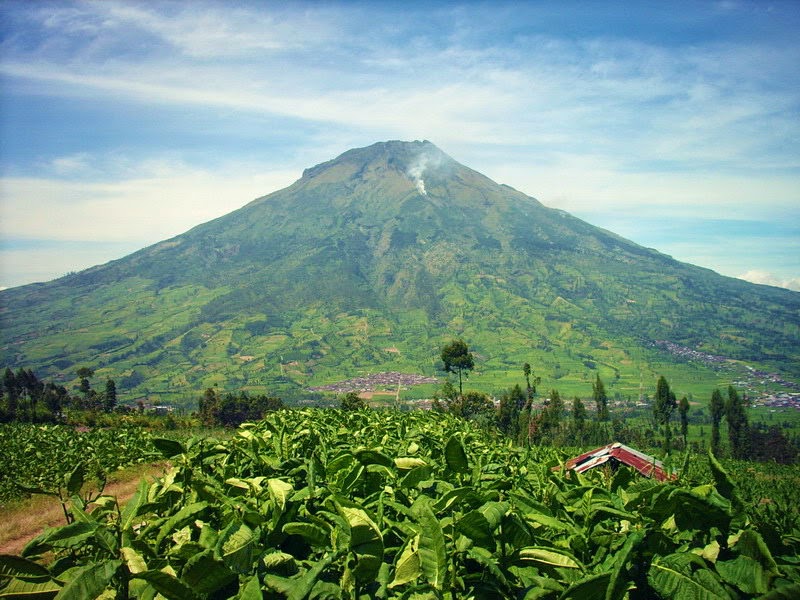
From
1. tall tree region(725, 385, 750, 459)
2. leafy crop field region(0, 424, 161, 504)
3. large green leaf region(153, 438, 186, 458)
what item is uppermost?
large green leaf region(153, 438, 186, 458)

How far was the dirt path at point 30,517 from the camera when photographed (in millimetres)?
10069

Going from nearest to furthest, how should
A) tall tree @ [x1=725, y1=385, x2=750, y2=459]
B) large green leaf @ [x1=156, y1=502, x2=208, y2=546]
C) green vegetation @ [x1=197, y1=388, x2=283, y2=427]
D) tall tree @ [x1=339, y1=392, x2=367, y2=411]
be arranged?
large green leaf @ [x1=156, y1=502, x2=208, y2=546] < tall tree @ [x1=339, y1=392, x2=367, y2=411] < green vegetation @ [x1=197, y1=388, x2=283, y2=427] < tall tree @ [x1=725, y1=385, x2=750, y2=459]

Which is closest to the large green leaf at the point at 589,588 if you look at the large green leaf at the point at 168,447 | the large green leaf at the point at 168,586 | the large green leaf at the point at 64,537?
the large green leaf at the point at 168,586

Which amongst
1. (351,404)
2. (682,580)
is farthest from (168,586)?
(351,404)

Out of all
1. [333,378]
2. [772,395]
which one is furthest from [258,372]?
[772,395]

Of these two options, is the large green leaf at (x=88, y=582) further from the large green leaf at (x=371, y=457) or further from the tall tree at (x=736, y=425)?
the tall tree at (x=736, y=425)

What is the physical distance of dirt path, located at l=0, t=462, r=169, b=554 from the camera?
1007cm

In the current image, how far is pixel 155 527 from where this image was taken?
60.6 inches

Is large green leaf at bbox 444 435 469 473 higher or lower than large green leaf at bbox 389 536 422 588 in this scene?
higher

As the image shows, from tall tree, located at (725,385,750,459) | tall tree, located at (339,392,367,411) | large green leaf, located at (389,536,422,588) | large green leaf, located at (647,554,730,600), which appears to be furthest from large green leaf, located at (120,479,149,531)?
tall tree, located at (725,385,750,459)

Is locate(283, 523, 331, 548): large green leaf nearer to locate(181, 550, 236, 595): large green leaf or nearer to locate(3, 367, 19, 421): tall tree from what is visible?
locate(181, 550, 236, 595): large green leaf

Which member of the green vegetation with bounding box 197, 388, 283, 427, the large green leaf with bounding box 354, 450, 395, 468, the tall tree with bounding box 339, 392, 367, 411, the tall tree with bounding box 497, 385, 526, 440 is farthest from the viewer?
the tall tree with bounding box 497, 385, 526, 440

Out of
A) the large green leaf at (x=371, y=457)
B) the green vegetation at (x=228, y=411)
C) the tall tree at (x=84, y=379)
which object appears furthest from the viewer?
the tall tree at (x=84, y=379)

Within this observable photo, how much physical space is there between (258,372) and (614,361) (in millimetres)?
128844
